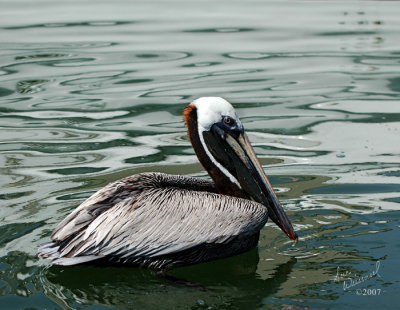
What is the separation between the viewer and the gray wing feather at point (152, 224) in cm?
458

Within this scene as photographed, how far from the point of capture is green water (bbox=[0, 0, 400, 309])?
4570 millimetres

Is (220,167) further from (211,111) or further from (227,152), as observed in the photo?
(211,111)

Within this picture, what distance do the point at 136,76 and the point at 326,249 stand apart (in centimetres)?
495

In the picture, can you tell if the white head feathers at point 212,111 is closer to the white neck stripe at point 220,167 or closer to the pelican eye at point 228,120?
the pelican eye at point 228,120

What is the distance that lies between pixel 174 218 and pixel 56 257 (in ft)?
2.11

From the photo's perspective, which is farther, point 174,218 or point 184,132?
point 184,132

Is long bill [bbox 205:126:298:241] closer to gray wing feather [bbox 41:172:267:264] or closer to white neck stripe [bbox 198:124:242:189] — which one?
white neck stripe [bbox 198:124:242:189]

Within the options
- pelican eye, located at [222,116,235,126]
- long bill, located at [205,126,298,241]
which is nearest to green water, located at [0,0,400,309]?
long bill, located at [205,126,298,241]

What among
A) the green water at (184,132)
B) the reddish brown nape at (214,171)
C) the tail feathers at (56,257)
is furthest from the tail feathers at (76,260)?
the reddish brown nape at (214,171)

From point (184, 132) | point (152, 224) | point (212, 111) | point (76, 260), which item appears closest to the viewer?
point (76, 260)

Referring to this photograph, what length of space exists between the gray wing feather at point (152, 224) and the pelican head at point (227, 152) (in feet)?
1.16

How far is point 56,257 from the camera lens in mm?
4598

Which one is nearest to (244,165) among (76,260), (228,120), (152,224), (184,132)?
(228,120)

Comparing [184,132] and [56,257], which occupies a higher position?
[56,257]
